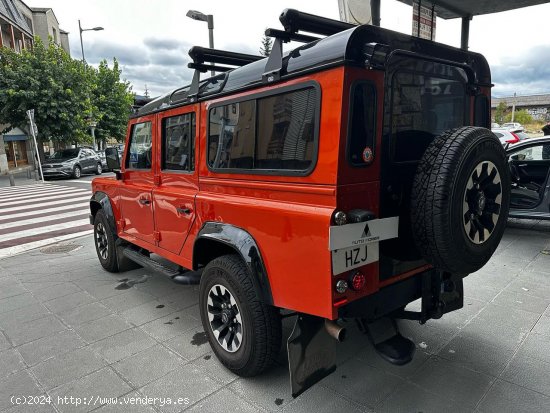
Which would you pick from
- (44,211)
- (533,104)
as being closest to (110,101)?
(44,211)

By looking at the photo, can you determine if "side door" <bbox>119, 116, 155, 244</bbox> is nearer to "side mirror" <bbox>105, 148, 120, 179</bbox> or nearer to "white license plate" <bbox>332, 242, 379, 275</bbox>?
"side mirror" <bbox>105, 148, 120, 179</bbox>

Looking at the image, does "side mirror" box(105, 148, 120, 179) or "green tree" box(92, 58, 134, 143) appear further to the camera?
"green tree" box(92, 58, 134, 143)

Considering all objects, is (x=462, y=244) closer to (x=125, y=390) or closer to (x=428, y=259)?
(x=428, y=259)

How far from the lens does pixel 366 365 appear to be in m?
2.96

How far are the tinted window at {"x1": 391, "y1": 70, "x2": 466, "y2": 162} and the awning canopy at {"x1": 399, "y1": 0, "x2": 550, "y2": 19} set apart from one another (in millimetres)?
4039

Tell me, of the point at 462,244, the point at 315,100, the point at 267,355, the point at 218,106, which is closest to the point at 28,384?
the point at 267,355

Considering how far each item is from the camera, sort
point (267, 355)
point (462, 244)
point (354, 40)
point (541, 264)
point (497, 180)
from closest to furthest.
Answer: point (354, 40) → point (462, 244) → point (497, 180) → point (267, 355) → point (541, 264)

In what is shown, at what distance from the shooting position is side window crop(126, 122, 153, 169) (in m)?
4.13

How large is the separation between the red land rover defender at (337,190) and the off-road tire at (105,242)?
2.34m

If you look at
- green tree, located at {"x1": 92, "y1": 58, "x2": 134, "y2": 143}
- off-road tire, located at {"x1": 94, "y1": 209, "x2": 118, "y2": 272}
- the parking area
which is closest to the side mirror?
off-road tire, located at {"x1": 94, "y1": 209, "x2": 118, "y2": 272}

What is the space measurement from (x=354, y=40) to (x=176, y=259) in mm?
2473

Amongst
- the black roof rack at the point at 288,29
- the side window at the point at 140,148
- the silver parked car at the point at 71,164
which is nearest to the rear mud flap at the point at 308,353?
the black roof rack at the point at 288,29

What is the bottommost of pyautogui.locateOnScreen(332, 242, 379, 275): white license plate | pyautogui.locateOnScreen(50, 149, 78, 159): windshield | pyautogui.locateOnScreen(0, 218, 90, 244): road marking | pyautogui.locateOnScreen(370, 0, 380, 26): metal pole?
pyautogui.locateOnScreen(0, 218, 90, 244): road marking

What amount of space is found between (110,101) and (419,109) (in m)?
30.4
